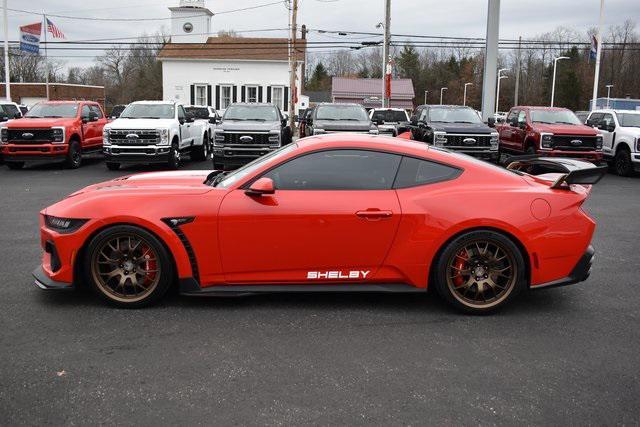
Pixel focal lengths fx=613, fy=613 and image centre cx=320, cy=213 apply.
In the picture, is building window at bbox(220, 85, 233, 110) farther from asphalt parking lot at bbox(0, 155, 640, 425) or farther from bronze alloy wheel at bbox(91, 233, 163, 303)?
bronze alloy wheel at bbox(91, 233, 163, 303)

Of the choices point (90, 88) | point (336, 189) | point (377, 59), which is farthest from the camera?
point (377, 59)

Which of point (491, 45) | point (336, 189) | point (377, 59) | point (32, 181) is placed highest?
point (377, 59)

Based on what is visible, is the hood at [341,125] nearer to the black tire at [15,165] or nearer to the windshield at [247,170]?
the black tire at [15,165]

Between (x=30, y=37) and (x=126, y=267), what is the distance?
31.6m

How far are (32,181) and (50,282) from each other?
1117 centimetres

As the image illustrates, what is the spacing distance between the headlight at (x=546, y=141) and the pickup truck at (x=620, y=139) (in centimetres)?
226

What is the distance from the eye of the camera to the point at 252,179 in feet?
16.6

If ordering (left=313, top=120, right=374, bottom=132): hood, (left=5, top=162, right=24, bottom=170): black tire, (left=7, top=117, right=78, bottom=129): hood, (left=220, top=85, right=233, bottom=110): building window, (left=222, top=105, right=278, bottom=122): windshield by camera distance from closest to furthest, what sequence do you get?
1. (left=313, top=120, right=374, bottom=132): hood
2. (left=222, top=105, right=278, bottom=122): windshield
3. (left=7, top=117, right=78, bottom=129): hood
4. (left=5, top=162, right=24, bottom=170): black tire
5. (left=220, top=85, right=233, bottom=110): building window

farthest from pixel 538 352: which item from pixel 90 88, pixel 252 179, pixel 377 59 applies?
pixel 377 59

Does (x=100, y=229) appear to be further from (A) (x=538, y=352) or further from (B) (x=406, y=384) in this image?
(A) (x=538, y=352)

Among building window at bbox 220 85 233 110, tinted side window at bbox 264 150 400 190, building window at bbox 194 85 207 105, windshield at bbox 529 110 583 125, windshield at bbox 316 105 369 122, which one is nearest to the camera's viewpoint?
tinted side window at bbox 264 150 400 190

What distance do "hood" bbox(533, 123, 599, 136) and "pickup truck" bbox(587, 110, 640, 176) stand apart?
1.00 m

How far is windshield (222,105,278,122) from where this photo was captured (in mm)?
16922

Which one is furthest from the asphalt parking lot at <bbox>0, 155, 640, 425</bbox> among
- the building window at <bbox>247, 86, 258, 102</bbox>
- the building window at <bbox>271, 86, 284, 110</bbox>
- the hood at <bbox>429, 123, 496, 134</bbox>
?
the building window at <bbox>271, 86, 284, 110</bbox>
